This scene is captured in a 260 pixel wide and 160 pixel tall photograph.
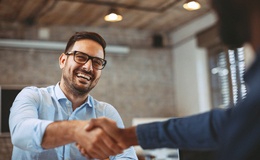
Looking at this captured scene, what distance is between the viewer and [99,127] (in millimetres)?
Answer: 1403

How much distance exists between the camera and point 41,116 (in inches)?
72.2

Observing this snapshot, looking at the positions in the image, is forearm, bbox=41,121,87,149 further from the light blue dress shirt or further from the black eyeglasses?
the black eyeglasses

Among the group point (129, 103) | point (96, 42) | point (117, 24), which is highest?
point (117, 24)

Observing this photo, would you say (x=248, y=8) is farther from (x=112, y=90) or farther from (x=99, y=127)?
(x=112, y=90)

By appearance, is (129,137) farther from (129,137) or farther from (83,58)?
(83,58)

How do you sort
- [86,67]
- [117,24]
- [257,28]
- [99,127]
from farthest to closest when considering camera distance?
[117,24] → [86,67] → [99,127] → [257,28]

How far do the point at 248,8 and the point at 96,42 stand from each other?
142 centimetres

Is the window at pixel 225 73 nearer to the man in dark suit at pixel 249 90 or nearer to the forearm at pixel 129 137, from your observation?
the forearm at pixel 129 137

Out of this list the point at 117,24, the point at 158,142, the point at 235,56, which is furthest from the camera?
the point at 117,24

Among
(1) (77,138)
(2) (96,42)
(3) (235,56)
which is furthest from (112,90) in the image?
(1) (77,138)

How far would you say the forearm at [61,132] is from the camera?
1412 mm


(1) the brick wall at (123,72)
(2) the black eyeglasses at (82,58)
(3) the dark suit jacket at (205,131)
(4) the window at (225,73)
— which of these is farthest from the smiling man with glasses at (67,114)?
(1) the brick wall at (123,72)

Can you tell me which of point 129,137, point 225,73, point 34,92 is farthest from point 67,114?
point 225,73

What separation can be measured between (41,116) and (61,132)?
17.9 inches
